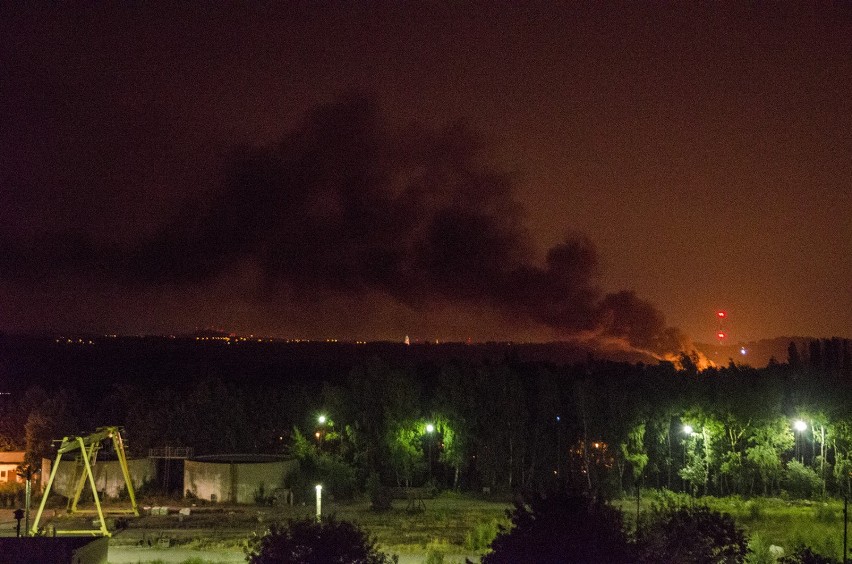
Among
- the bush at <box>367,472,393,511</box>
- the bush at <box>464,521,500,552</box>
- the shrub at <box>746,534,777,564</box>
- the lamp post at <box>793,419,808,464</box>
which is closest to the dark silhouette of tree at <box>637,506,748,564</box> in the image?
the shrub at <box>746,534,777,564</box>

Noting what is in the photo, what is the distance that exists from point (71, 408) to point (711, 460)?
27301mm

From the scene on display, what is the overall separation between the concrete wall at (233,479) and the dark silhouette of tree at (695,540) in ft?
66.5

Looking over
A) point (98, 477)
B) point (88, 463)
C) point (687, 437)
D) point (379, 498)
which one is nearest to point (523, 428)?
point (687, 437)

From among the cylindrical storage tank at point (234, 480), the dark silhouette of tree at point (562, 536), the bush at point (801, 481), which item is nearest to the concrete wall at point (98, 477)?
the cylindrical storage tank at point (234, 480)

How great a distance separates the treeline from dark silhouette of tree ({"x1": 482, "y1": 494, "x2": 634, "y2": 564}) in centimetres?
2044

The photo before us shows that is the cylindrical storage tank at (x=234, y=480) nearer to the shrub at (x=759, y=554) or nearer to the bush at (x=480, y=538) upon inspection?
the bush at (x=480, y=538)

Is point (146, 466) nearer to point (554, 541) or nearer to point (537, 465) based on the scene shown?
point (537, 465)

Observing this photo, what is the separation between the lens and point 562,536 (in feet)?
40.8

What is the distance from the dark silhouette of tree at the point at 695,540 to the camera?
14.3 metres

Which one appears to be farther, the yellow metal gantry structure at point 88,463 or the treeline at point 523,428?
the treeline at point 523,428

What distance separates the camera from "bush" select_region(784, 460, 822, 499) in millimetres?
33178

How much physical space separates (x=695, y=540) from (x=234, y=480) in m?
21.4

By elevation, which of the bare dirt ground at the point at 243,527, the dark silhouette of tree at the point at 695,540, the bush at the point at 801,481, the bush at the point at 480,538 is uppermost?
the dark silhouette of tree at the point at 695,540

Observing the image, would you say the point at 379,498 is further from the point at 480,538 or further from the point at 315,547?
the point at 315,547
